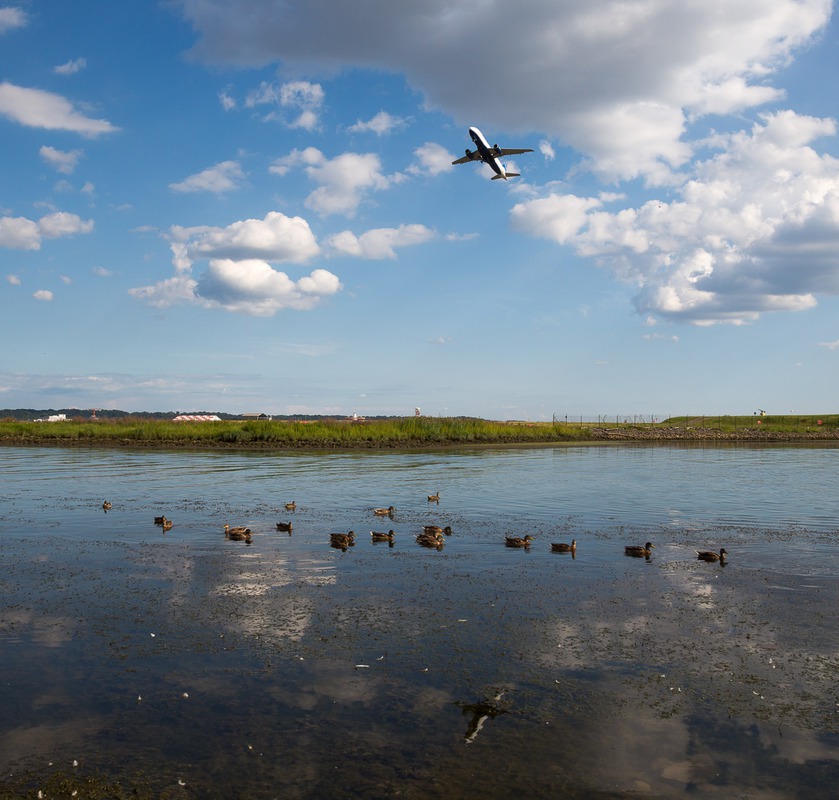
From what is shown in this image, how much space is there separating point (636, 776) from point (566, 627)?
202 inches

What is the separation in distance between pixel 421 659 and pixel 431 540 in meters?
9.49

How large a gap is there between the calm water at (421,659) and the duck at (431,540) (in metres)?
0.42

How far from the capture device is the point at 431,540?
21.2 m

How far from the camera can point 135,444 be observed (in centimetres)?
7719

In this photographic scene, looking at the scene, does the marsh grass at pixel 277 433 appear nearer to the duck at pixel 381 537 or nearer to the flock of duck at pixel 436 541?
the flock of duck at pixel 436 541

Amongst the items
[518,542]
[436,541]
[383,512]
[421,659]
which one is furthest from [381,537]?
[421,659]

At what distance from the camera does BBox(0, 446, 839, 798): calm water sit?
8.55 meters

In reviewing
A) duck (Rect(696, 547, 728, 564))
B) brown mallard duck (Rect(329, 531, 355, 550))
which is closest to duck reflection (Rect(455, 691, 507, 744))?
brown mallard duck (Rect(329, 531, 355, 550))

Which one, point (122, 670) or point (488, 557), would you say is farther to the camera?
point (488, 557)

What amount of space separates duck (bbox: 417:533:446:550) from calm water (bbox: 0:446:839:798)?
425 mm

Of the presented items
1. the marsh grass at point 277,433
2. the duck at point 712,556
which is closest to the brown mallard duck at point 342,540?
the duck at point 712,556

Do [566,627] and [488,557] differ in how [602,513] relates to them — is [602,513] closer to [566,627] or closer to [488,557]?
[488,557]

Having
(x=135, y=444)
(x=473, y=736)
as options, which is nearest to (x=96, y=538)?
(x=473, y=736)

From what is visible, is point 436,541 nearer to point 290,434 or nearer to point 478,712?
point 478,712
